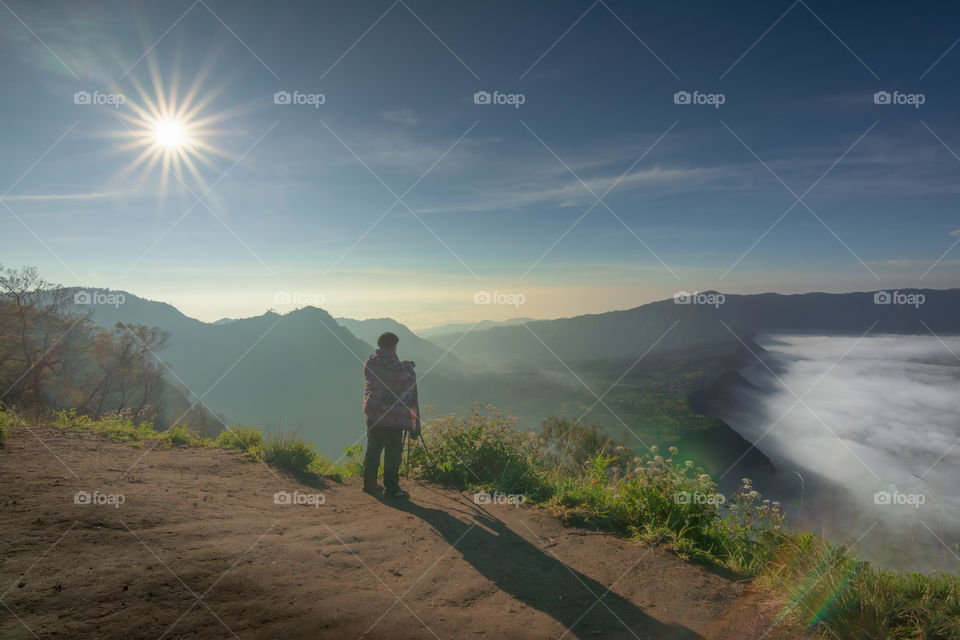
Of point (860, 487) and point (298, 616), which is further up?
point (298, 616)

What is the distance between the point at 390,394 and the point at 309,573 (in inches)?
147

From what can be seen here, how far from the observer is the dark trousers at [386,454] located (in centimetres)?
730

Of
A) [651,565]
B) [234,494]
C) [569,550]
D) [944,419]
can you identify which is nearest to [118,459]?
[234,494]

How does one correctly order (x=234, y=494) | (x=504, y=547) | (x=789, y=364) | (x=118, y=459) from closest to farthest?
1. (x=504, y=547)
2. (x=234, y=494)
3. (x=118, y=459)
4. (x=789, y=364)

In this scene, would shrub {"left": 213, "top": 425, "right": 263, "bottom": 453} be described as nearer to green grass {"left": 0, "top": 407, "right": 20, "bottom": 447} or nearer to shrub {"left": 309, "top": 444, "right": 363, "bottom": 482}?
shrub {"left": 309, "top": 444, "right": 363, "bottom": 482}

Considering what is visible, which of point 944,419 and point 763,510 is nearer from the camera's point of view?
point 763,510

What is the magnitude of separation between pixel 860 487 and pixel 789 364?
38616mm

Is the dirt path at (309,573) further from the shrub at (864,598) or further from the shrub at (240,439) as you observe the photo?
the shrub at (240,439)

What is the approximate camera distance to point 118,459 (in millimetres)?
7219

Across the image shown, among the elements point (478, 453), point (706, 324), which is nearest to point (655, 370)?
point (706, 324)

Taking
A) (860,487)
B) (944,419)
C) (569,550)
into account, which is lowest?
(860,487)

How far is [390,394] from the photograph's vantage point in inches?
301

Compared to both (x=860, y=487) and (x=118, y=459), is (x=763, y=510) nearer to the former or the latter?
(x=118, y=459)

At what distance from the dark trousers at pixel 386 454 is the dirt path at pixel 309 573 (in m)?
0.67
